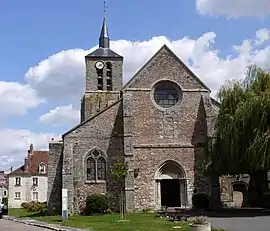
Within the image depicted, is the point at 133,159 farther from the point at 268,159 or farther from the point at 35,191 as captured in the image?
the point at 35,191

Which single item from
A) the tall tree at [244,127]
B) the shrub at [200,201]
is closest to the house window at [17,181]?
the shrub at [200,201]

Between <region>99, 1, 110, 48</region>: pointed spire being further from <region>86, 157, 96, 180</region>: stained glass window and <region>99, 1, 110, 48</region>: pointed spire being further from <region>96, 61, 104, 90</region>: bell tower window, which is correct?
<region>86, 157, 96, 180</region>: stained glass window

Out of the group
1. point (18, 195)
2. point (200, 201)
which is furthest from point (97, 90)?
point (18, 195)

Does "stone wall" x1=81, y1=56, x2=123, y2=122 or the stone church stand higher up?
"stone wall" x1=81, y1=56, x2=123, y2=122

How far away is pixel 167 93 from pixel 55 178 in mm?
11309

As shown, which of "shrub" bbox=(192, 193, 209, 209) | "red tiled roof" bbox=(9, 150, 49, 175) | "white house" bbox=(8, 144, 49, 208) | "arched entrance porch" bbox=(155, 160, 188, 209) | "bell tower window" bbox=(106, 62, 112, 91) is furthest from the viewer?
"red tiled roof" bbox=(9, 150, 49, 175)

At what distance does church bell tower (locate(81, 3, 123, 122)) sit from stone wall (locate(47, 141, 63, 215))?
12.9m

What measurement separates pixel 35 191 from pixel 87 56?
31.9 meters

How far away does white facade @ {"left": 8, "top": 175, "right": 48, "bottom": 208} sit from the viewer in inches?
2936

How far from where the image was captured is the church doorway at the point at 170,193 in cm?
3694

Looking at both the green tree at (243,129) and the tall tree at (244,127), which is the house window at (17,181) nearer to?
the green tree at (243,129)

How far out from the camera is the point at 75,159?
116 ft

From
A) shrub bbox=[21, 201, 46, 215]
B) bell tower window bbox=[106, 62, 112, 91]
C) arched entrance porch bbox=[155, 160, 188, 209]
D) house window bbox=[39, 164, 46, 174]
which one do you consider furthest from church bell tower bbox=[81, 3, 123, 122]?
house window bbox=[39, 164, 46, 174]

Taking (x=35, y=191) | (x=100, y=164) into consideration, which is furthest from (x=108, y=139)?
(x=35, y=191)
